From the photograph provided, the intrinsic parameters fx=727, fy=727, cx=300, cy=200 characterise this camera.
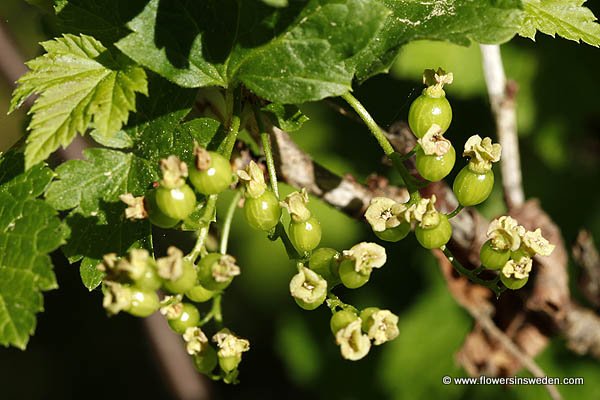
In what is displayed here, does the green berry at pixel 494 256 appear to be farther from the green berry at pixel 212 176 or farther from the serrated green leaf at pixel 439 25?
the green berry at pixel 212 176

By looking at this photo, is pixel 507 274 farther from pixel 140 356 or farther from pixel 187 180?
pixel 140 356

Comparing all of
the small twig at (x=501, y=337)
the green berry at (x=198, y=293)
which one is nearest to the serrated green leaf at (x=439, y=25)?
the green berry at (x=198, y=293)

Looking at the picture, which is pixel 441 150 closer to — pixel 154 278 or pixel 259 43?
pixel 259 43

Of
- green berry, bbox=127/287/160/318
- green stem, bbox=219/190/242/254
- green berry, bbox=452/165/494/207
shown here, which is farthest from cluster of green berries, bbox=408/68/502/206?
green berry, bbox=127/287/160/318

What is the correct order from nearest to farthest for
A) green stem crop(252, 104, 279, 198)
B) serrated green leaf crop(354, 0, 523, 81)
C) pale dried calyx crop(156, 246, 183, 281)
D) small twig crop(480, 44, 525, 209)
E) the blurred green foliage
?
1. pale dried calyx crop(156, 246, 183, 281)
2. serrated green leaf crop(354, 0, 523, 81)
3. green stem crop(252, 104, 279, 198)
4. small twig crop(480, 44, 525, 209)
5. the blurred green foliage

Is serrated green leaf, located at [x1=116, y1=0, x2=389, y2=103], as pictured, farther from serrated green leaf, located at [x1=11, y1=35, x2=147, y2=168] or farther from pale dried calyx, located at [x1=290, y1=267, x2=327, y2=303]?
pale dried calyx, located at [x1=290, y1=267, x2=327, y2=303]

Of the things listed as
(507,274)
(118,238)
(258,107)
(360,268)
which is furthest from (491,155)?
(118,238)

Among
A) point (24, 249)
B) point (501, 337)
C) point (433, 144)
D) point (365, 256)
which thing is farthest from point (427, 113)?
point (501, 337)
